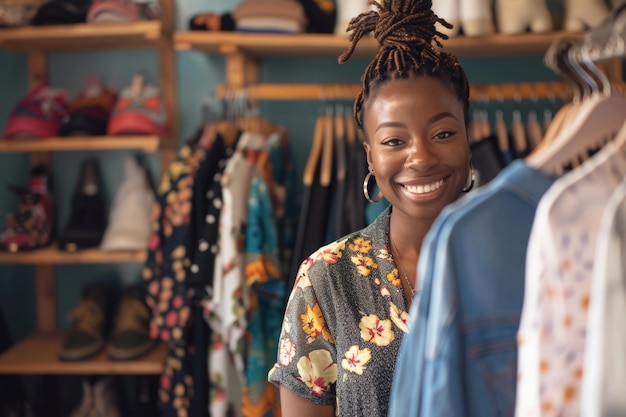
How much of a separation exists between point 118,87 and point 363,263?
1.58 meters

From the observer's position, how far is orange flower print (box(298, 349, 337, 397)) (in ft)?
3.23

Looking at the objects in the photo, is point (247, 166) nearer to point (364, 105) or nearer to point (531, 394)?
point (364, 105)

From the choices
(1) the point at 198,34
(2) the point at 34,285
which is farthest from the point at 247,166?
(2) the point at 34,285

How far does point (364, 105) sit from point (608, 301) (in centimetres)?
55

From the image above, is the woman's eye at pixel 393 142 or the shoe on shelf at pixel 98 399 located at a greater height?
the woman's eye at pixel 393 142

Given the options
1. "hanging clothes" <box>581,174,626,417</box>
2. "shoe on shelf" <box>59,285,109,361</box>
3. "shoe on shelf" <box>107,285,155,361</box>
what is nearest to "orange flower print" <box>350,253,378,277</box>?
"hanging clothes" <box>581,174,626,417</box>

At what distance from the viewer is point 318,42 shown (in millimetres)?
1951

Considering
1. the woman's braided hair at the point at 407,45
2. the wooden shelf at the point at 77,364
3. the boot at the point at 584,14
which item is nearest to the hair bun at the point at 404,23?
the woman's braided hair at the point at 407,45

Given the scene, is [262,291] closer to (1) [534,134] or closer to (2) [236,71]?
(2) [236,71]

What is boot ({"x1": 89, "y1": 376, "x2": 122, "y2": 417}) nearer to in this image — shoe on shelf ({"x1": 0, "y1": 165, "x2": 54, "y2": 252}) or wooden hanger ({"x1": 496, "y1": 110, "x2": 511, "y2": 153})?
shoe on shelf ({"x1": 0, "y1": 165, "x2": 54, "y2": 252})

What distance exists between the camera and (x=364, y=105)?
1.02 m

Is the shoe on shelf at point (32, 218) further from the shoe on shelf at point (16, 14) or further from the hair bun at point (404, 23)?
the hair bun at point (404, 23)

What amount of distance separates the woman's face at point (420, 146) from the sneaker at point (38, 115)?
57.7 inches

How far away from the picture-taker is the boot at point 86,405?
211 cm
